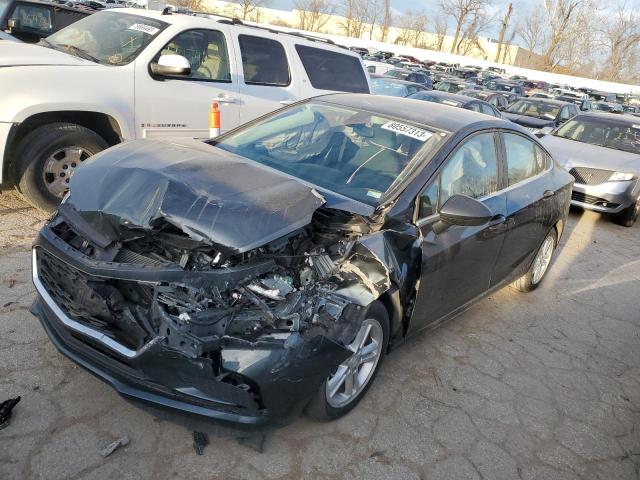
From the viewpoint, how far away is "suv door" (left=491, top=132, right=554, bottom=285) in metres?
4.04

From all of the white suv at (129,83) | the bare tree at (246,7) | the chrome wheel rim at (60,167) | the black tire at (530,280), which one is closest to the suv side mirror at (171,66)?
the white suv at (129,83)

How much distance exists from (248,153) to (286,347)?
179 cm

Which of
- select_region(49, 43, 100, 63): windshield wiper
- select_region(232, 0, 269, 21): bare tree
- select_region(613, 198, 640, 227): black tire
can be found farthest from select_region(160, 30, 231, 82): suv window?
select_region(232, 0, 269, 21): bare tree

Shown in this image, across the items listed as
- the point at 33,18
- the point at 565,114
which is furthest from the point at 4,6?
the point at 565,114

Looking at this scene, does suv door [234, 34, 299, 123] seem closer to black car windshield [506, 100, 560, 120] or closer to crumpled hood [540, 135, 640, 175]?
crumpled hood [540, 135, 640, 175]

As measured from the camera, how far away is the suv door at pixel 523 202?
4035 mm

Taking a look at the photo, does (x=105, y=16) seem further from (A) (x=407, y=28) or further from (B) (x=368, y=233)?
(A) (x=407, y=28)

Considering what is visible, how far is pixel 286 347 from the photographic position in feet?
7.66

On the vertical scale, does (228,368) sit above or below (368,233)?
below

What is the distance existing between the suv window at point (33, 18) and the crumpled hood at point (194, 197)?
7.23m

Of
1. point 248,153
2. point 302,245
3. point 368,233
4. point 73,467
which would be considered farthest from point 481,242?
point 73,467

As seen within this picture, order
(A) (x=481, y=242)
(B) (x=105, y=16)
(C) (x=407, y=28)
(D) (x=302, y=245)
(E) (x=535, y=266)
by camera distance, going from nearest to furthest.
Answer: (D) (x=302, y=245)
(A) (x=481, y=242)
(E) (x=535, y=266)
(B) (x=105, y=16)
(C) (x=407, y=28)

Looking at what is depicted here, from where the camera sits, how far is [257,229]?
8.10ft

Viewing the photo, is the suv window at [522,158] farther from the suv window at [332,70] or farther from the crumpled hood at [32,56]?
the crumpled hood at [32,56]
